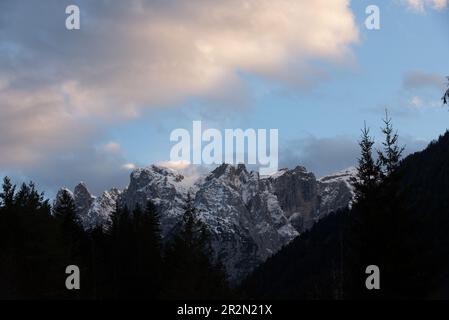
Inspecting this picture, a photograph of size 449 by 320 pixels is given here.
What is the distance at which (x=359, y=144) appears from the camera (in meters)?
37.8

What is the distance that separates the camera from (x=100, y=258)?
68.0 metres

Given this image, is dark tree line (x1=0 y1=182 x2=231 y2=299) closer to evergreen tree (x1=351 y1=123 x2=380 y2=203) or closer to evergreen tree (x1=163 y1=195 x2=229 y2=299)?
evergreen tree (x1=163 y1=195 x2=229 y2=299)

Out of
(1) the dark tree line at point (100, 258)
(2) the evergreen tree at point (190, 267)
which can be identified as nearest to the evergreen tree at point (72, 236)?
(1) the dark tree line at point (100, 258)

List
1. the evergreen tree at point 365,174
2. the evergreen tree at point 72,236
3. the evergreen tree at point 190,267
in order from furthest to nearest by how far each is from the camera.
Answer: the evergreen tree at point 72,236 < the evergreen tree at point 190,267 < the evergreen tree at point 365,174

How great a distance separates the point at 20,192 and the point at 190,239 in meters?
16.4

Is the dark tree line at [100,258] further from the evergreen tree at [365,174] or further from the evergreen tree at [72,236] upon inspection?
the evergreen tree at [365,174]

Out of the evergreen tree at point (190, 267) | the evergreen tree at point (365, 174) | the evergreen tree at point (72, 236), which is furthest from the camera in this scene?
the evergreen tree at point (72, 236)

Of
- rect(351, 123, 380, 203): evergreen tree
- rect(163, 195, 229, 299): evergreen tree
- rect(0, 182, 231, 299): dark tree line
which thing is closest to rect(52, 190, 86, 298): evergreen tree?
rect(0, 182, 231, 299): dark tree line

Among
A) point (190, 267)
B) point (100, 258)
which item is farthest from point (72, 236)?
point (190, 267)

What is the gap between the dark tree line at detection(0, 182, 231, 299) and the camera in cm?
5059

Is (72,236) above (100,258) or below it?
above

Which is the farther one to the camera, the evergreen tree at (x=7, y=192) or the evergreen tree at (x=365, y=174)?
the evergreen tree at (x=7, y=192)

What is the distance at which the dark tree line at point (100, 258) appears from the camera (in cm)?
5059

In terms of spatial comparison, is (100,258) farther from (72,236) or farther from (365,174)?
(365,174)
